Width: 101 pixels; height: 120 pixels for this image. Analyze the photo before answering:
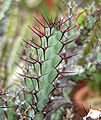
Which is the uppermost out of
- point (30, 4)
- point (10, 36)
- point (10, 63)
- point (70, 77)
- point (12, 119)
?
point (30, 4)

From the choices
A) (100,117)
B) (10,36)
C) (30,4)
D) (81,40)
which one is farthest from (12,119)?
(30,4)

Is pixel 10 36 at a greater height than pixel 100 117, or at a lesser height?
greater

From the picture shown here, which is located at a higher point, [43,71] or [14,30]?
[14,30]

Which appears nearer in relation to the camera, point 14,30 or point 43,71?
point 43,71

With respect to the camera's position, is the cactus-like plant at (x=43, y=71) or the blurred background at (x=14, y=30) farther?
the blurred background at (x=14, y=30)

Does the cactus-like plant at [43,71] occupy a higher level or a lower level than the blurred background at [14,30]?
lower

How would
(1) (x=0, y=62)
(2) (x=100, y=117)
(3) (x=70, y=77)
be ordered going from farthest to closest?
1. (1) (x=0, y=62)
2. (3) (x=70, y=77)
3. (2) (x=100, y=117)

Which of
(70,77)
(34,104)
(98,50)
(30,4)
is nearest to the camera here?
(34,104)

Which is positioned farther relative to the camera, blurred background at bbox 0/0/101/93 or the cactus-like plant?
blurred background at bbox 0/0/101/93

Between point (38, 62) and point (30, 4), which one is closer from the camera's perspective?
point (38, 62)

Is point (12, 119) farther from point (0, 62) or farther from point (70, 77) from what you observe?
point (0, 62)

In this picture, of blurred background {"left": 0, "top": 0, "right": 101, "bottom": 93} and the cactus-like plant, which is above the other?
blurred background {"left": 0, "top": 0, "right": 101, "bottom": 93}
